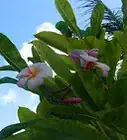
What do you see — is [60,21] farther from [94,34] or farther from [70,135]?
[70,135]

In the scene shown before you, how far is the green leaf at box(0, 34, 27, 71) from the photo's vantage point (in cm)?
132

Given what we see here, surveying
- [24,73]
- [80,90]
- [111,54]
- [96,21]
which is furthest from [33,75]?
[96,21]

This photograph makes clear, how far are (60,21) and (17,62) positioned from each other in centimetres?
25

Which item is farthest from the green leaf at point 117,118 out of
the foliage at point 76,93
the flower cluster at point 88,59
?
the flower cluster at point 88,59

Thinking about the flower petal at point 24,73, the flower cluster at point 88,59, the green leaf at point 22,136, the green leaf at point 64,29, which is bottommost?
the green leaf at point 22,136

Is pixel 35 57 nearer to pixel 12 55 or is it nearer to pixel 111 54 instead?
pixel 12 55

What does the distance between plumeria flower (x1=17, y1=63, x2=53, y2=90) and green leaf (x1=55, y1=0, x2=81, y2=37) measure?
287mm

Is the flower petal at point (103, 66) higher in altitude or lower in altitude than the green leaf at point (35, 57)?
lower

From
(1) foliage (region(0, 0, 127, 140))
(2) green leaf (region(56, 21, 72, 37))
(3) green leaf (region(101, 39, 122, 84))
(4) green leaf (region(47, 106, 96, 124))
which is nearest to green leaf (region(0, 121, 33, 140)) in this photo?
(1) foliage (region(0, 0, 127, 140))

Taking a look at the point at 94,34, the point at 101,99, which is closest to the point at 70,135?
the point at 101,99

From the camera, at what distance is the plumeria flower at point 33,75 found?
118 cm

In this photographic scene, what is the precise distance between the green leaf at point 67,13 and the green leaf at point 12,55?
0.22 metres

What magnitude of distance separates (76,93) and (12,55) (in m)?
0.26

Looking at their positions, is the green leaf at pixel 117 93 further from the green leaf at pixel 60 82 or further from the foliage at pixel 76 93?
the green leaf at pixel 60 82
